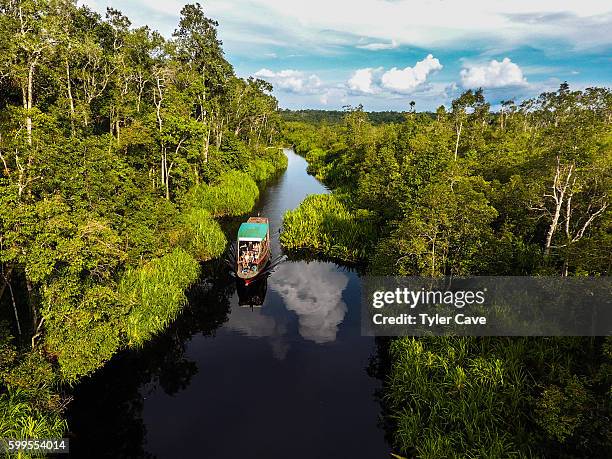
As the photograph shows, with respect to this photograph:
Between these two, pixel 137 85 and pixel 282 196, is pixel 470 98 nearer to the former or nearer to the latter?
pixel 282 196

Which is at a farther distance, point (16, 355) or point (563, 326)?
point (563, 326)

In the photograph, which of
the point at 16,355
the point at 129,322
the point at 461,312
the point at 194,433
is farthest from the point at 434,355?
the point at 16,355

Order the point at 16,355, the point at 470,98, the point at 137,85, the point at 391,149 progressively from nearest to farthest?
the point at 16,355
the point at 391,149
the point at 137,85
the point at 470,98

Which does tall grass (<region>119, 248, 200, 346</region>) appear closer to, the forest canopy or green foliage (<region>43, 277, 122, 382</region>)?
the forest canopy

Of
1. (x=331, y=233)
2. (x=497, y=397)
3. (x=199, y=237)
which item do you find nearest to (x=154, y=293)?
(x=199, y=237)

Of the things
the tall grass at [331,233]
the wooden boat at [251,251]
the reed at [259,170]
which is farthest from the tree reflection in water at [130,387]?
the reed at [259,170]

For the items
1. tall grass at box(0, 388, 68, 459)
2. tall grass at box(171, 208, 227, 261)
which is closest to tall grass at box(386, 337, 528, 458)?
tall grass at box(0, 388, 68, 459)
